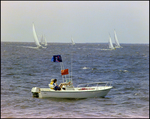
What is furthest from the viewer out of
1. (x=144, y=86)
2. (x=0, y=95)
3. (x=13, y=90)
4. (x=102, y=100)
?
(x=144, y=86)

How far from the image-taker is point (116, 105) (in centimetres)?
2027

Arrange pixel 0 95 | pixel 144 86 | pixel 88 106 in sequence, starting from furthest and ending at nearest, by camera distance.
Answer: pixel 144 86 → pixel 0 95 → pixel 88 106

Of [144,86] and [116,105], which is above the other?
[144,86]

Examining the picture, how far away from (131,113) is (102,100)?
436 centimetres

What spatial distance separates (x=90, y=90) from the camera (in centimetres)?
2186

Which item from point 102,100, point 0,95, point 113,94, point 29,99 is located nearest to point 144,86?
point 113,94

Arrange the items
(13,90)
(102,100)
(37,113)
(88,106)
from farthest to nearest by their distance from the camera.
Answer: (13,90) < (102,100) < (88,106) < (37,113)

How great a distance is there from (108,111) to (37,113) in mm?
4819

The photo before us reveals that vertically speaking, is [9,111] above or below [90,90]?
below

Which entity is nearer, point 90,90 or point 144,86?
point 90,90

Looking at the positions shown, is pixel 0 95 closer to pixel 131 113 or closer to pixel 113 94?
pixel 113 94

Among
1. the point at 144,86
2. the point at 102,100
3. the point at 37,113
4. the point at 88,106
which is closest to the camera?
the point at 37,113

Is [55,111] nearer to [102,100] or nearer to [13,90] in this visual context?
[102,100]

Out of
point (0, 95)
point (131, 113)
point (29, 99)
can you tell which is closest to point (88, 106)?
point (131, 113)
